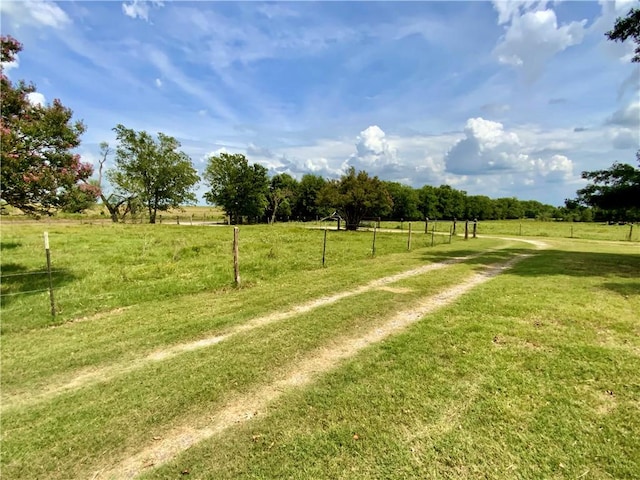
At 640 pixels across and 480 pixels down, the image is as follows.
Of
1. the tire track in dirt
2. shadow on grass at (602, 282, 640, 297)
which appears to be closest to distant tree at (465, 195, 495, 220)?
shadow on grass at (602, 282, 640, 297)

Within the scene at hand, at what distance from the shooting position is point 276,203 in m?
62.9

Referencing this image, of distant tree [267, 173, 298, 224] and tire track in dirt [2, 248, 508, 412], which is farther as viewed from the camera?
distant tree [267, 173, 298, 224]

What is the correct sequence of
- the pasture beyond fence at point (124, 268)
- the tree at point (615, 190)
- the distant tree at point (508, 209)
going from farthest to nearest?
the distant tree at point (508, 209)
the tree at point (615, 190)
the pasture beyond fence at point (124, 268)

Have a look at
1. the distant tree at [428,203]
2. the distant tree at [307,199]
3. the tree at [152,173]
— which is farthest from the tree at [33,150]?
the distant tree at [428,203]

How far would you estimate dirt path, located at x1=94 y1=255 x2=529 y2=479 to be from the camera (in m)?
2.81

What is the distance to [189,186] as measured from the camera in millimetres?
49125

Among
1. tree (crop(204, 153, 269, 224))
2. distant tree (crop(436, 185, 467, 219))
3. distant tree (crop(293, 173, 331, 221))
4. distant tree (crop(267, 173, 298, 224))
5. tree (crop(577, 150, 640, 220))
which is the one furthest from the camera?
distant tree (crop(436, 185, 467, 219))

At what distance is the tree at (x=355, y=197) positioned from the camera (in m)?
32.5

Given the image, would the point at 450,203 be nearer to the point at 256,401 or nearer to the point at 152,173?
the point at 152,173

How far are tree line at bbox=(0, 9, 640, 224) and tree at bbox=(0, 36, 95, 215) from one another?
0.07 ft

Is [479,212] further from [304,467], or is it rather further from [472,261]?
[304,467]

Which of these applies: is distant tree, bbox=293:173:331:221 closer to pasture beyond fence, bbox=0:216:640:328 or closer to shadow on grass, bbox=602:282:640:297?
pasture beyond fence, bbox=0:216:640:328

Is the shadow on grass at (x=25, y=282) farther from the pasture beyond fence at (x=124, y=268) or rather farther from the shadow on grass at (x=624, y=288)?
the shadow on grass at (x=624, y=288)

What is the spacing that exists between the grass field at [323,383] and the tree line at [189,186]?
116 inches
